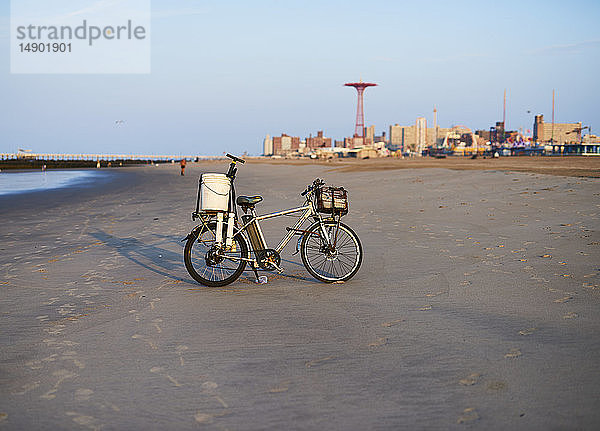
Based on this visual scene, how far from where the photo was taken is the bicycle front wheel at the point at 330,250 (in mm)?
7562

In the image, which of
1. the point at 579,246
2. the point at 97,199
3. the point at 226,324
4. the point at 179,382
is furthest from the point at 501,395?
the point at 97,199

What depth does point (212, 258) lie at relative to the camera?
734 centimetres

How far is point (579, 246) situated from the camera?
31.0ft

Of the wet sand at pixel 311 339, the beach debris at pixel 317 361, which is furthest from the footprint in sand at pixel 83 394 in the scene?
the beach debris at pixel 317 361

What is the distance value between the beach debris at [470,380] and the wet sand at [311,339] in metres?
0.02

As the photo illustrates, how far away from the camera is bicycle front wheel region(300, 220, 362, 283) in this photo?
7.56 m

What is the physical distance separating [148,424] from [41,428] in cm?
65

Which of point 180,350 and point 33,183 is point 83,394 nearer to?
point 180,350

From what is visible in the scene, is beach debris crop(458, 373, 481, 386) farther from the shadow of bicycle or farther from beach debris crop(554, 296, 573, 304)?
the shadow of bicycle

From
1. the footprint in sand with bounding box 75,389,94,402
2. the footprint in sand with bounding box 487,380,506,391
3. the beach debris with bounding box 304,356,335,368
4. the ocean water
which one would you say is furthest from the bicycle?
the ocean water

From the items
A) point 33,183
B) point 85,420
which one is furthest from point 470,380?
point 33,183

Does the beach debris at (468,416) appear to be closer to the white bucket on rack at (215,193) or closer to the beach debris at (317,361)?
the beach debris at (317,361)

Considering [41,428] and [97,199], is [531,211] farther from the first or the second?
[97,199]

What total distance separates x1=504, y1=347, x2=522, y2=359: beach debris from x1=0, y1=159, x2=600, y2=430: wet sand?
2cm
